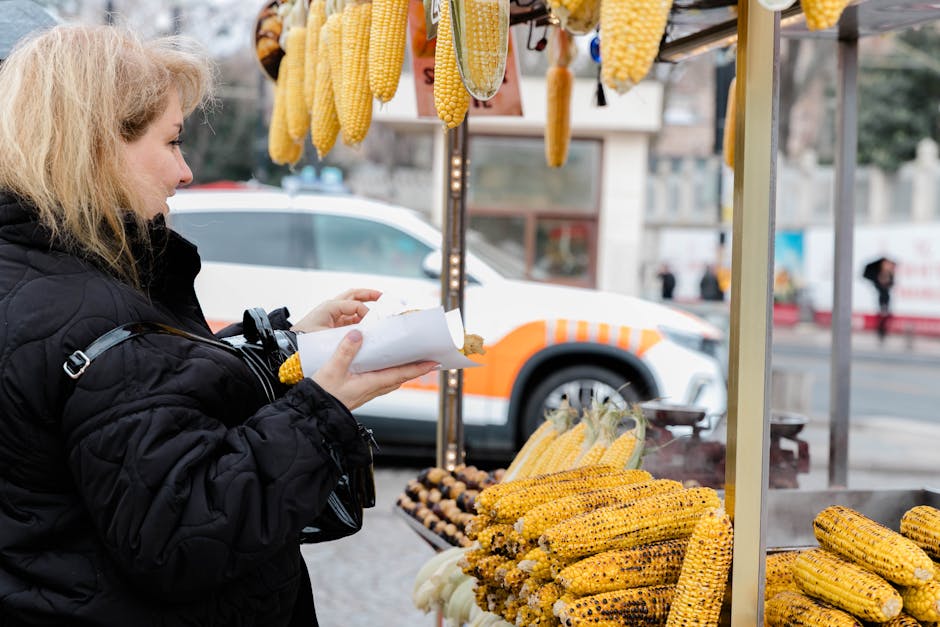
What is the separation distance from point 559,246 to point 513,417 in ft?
27.6

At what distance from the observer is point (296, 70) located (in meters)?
3.00

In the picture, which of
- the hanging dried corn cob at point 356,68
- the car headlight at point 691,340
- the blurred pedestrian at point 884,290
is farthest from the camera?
the blurred pedestrian at point 884,290

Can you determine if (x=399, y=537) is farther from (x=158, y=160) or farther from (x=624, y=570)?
(x=158, y=160)

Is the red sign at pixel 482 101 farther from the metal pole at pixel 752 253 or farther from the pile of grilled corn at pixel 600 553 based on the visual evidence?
the metal pole at pixel 752 253

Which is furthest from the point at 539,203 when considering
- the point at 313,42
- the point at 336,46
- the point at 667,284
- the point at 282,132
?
the point at 336,46

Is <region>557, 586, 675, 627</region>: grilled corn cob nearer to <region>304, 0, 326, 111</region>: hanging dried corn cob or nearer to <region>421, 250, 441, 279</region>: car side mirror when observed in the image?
<region>304, 0, 326, 111</region>: hanging dried corn cob

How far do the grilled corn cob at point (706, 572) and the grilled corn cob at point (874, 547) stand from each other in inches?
12.6

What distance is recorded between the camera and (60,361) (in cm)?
156

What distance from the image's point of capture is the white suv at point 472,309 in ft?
24.5

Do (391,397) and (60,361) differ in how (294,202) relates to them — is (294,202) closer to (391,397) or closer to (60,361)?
(391,397)

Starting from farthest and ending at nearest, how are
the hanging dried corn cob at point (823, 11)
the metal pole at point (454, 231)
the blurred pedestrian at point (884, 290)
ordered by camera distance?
the blurred pedestrian at point (884, 290) → the metal pole at point (454, 231) → the hanging dried corn cob at point (823, 11)

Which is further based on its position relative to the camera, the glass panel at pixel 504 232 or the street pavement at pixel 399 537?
the glass panel at pixel 504 232

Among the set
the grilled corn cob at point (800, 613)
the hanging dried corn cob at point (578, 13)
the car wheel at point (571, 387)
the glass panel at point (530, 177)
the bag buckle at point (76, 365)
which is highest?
the glass panel at point (530, 177)

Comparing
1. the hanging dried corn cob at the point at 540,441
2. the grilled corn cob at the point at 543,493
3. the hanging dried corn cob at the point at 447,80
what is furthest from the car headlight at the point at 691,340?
the hanging dried corn cob at the point at 447,80
